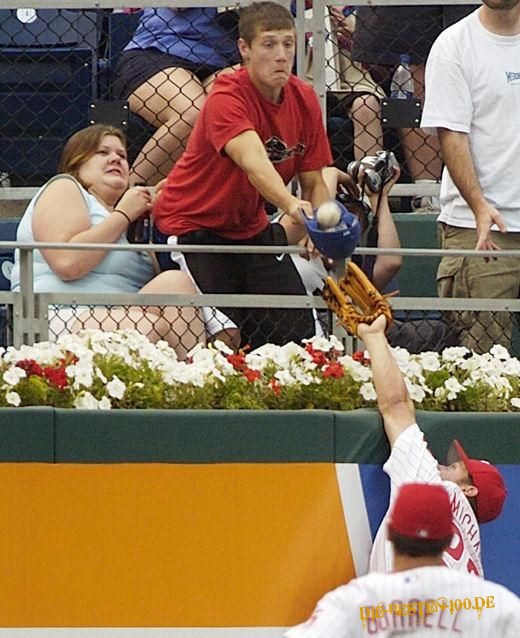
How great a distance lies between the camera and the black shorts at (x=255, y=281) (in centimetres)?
773

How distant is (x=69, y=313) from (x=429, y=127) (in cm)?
182

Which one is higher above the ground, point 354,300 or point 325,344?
point 354,300

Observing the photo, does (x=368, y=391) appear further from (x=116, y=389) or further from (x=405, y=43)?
(x=405, y=43)

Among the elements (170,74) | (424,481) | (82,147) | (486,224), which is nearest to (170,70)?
(170,74)

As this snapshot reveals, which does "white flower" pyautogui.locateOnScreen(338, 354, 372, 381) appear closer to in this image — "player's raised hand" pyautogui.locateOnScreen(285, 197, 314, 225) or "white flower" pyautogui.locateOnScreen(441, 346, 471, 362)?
"white flower" pyautogui.locateOnScreen(441, 346, 471, 362)

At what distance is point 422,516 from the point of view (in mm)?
4984

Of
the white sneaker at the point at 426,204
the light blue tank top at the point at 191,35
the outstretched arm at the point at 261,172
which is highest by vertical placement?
the light blue tank top at the point at 191,35

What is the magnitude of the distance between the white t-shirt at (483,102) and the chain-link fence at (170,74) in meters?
0.88

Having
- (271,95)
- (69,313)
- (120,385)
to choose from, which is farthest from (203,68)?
(120,385)

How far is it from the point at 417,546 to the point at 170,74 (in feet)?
15.4

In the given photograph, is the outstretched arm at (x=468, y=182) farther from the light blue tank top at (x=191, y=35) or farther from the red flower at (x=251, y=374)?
the light blue tank top at (x=191, y=35)

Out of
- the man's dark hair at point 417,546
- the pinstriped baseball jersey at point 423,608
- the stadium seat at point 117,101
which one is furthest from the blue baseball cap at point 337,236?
the stadium seat at point 117,101

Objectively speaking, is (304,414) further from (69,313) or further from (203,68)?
(203,68)

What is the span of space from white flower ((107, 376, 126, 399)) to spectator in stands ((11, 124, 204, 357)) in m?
0.67
